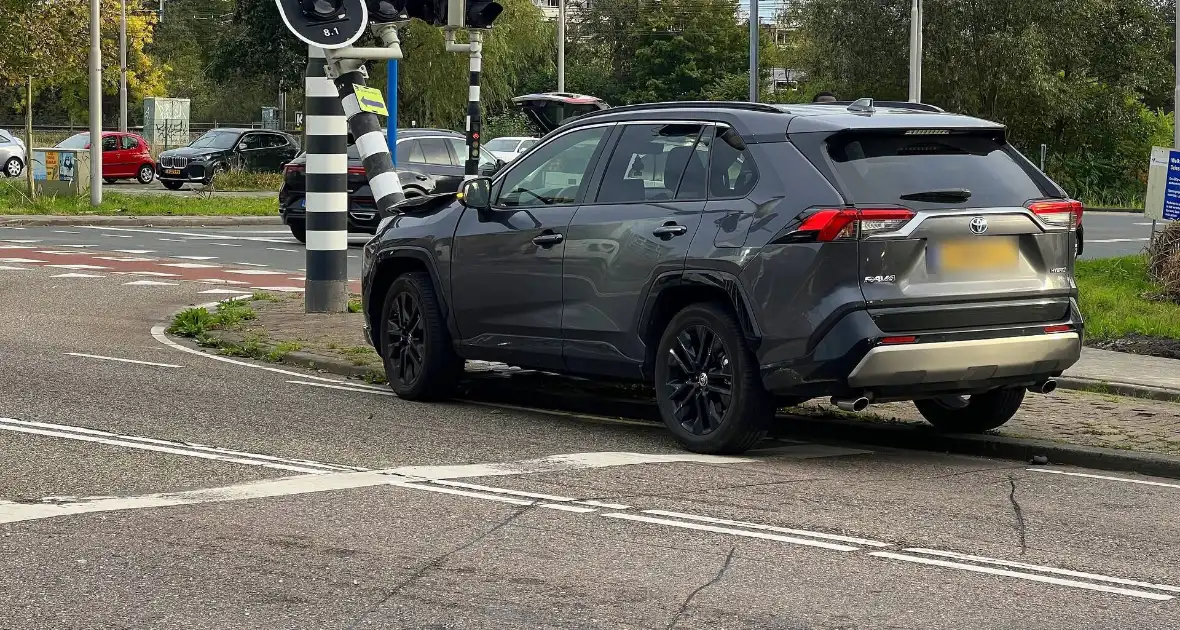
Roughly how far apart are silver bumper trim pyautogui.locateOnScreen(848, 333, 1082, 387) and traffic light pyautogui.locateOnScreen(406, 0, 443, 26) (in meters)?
7.13

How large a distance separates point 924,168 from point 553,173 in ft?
7.57

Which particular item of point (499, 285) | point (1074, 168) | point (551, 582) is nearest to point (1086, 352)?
point (499, 285)

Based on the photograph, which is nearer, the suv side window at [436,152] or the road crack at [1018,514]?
the road crack at [1018,514]

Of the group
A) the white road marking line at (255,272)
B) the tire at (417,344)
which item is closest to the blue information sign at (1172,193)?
the tire at (417,344)

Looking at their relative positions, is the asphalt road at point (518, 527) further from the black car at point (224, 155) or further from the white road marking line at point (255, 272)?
the black car at point (224, 155)

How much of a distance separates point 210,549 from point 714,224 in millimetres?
3228

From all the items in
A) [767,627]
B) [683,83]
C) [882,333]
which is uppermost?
[683,83]

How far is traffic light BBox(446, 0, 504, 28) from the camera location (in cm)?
1388

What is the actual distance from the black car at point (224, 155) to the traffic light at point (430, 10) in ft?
101

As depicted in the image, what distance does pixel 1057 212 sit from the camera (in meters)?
8.34

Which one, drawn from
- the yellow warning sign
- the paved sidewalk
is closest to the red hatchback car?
the yellow warning sign

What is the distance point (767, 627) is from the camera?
5.17 m

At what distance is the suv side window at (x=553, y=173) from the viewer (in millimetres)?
9344

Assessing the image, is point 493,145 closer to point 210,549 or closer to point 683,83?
point 210,549
